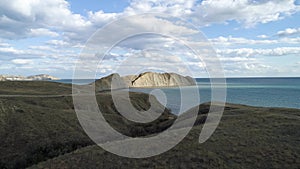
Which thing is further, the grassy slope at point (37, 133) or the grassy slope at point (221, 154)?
the grassy slope at point (37, 133)

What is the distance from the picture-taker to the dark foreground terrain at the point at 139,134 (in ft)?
87.9

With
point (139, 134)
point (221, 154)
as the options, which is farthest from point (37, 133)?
point (221, 154)

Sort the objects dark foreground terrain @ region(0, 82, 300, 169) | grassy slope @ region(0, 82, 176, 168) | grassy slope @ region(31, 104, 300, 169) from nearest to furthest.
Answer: grassy slope @ region(31, 104, 300, 169), dark foreground terrain @ region(0, 82, 300, 169), grassy slope @ region(0, 82, 176, 168)

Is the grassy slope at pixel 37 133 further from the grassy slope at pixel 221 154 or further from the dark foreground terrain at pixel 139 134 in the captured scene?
the grassy slope at pixel 221 154

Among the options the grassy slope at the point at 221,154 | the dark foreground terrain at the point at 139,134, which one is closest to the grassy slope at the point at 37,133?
the dark foreground terrain at the point at 139,134

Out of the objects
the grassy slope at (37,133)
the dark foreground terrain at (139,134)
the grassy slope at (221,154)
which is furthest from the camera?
the grassy slope at (37,133)

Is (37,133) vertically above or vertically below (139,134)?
above

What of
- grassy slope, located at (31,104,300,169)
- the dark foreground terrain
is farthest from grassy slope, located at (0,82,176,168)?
grassy slope, located at (31,104,300,169)

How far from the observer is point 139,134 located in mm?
54281

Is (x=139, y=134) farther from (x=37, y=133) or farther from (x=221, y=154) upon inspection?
(x=221, y=154)

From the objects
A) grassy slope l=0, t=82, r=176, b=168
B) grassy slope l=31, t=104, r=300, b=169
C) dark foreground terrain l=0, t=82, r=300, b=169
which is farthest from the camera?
grassy slope l=0, t=82, r=176, b=168

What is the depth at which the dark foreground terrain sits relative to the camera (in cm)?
2680

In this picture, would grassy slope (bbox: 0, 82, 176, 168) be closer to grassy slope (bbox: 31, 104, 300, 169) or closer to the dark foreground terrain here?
the dark foreground terrain

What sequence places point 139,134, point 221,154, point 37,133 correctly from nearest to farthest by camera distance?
→ point 221,154 < point 37,133 < point 139,134
